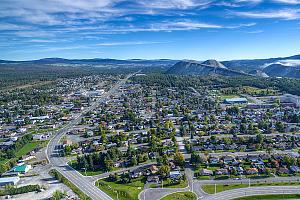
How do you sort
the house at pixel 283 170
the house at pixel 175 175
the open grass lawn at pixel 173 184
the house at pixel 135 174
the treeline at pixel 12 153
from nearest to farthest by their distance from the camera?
1. the open grass lawn at pixel 173 184
2. the house at pixel 175 175
3. the house at pixel 283 170
4. the house at pixel 135 174
5. the treeline at pixel 12 153

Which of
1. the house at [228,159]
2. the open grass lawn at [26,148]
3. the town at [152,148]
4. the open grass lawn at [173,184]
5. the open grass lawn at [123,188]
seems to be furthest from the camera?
the open grass lawn at [26,148]

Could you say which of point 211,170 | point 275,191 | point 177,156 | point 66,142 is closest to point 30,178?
point 66,142

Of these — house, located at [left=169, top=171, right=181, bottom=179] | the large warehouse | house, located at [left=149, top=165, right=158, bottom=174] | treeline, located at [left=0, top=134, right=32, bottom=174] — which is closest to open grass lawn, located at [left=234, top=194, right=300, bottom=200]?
house, located at [left=169, top=171, right=181, bottom=179]

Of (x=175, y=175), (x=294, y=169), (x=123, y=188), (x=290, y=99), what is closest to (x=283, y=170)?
(x=294, y=169)

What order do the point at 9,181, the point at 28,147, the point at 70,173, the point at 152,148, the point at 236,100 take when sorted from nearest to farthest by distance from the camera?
the point at 9,181, the point at 70,173, the point at 152,148, the point at 28,147, the point at 236,100

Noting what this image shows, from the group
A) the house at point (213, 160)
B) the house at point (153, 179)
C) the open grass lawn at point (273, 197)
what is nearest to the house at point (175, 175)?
the house at point (153, 179)

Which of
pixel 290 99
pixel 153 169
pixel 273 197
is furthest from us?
pixel 290 99

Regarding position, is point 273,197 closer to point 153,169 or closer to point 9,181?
point 153,169

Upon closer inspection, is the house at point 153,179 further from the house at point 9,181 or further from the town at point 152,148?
the house at point 9,181
